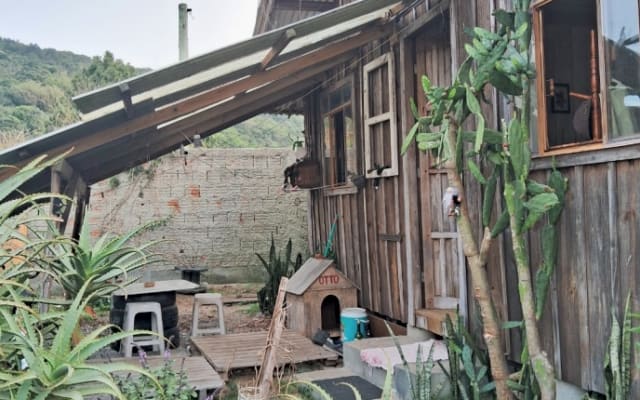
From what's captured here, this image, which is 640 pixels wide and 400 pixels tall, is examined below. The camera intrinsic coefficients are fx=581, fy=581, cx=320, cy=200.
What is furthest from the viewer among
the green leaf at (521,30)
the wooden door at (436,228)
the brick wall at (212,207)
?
the brick wall at (212,207)

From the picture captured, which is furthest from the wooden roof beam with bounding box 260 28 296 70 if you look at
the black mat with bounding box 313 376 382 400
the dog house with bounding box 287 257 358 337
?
the black mat with bounding box 313 376 382 400

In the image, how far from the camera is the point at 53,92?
20.7 m

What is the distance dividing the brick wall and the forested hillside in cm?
345

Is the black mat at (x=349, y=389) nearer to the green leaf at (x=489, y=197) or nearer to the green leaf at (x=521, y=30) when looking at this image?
the green leaf at (x=489, y=197)

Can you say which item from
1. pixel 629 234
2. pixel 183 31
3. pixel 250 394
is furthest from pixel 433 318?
pixel 183 31

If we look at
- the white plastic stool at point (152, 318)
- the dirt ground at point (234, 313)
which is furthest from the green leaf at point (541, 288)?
the dirt ground at point (234, 313)

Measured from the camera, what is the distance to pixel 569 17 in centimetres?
326

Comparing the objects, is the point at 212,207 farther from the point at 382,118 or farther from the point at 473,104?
the point at 473,104

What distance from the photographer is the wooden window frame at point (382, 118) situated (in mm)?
5504

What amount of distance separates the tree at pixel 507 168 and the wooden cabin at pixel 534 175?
7.7 inches

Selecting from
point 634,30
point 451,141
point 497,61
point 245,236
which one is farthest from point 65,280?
point 245,236

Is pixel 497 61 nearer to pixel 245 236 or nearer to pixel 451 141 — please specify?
pixel 451 141

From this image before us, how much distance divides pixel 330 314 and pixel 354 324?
879 mm

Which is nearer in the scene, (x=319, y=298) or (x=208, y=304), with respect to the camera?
(x=319, y=298)
